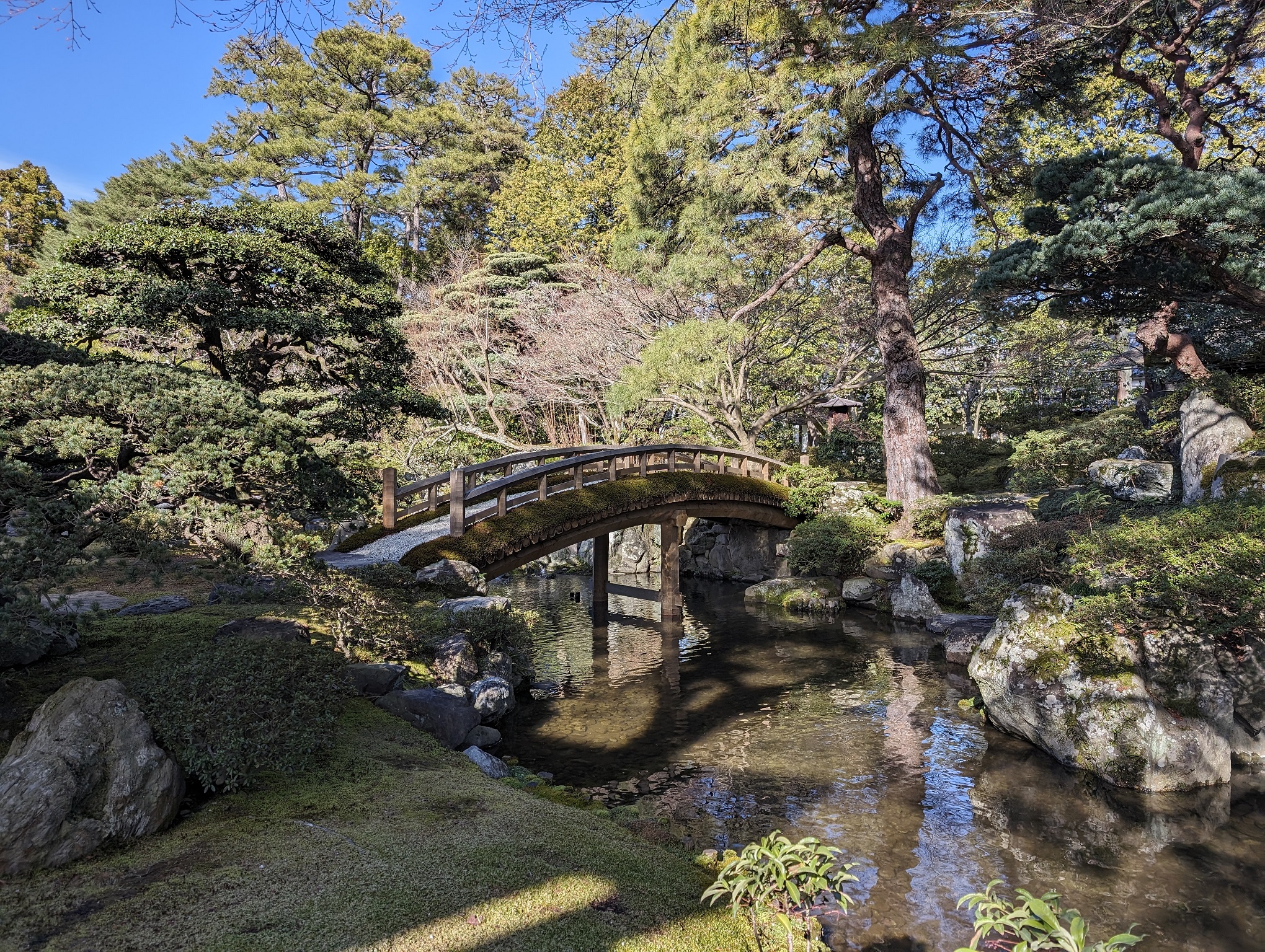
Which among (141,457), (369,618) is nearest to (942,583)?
(369,618)

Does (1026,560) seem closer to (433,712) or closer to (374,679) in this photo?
(433,712)

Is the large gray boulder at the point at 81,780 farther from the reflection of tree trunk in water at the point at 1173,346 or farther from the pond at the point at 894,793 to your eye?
the reflection of tree trunk in water at the point at 1173,346

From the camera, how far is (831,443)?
24.8m

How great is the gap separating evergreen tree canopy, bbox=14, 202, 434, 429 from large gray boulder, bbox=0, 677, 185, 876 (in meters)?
6.15

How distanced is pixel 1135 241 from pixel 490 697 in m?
9.97

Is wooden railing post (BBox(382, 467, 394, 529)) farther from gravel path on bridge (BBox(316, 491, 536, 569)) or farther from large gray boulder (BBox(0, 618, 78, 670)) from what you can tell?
large gray boulder (BBox(0, 618, 78, 670))

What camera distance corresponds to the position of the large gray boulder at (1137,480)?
13234mm

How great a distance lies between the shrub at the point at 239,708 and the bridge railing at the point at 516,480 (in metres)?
5.83

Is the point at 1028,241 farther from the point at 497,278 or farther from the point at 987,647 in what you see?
the point at 497,278

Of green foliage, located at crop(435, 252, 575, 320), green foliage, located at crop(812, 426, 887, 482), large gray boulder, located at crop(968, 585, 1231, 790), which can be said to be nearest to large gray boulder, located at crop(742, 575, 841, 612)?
green foliage, located at crop(812, 426, 887, 482)

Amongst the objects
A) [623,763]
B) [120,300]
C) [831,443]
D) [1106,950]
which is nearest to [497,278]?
[831,443]

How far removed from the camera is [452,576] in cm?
1074

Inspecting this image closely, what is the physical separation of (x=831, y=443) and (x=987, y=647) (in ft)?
53.9

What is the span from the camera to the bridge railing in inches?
476
